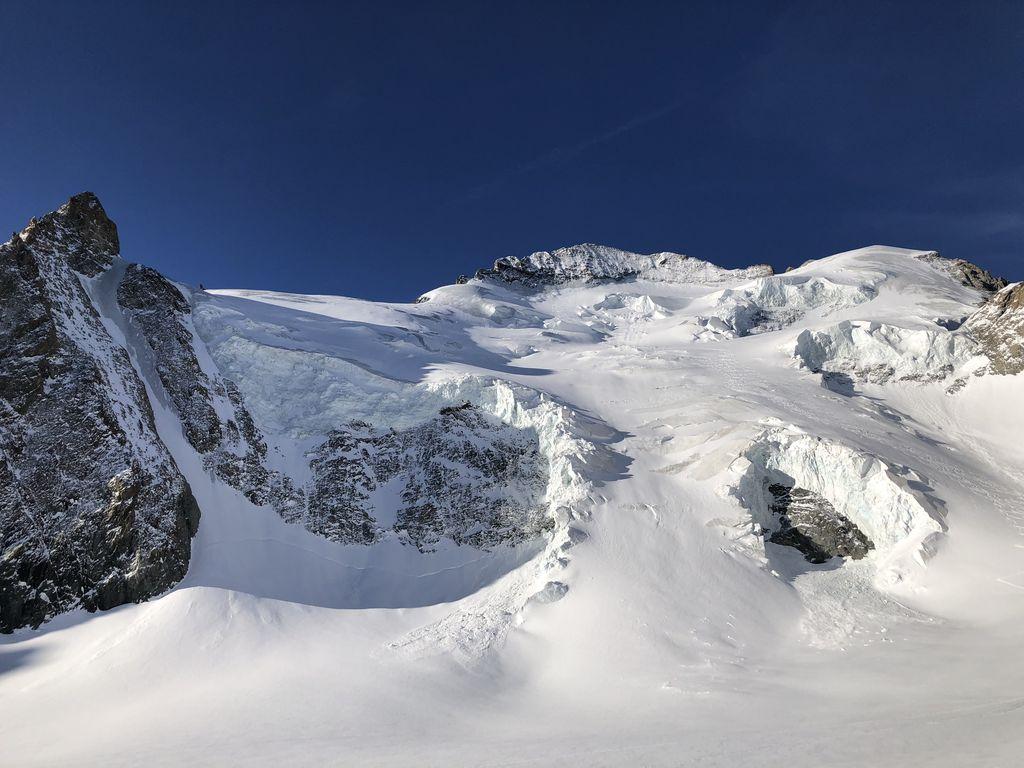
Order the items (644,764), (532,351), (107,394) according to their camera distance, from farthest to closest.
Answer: (532,351), (107,394), (644,764)

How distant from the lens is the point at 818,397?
42688 millimetres

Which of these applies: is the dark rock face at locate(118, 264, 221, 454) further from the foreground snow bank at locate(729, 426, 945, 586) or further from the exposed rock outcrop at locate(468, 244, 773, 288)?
the exposed rock outcrop at locate(468, 244, 773, 288)

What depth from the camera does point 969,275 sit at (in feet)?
240

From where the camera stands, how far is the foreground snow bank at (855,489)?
2825cm

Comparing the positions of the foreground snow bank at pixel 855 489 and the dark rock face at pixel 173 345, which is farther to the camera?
the dark rock face at pixel 173 345

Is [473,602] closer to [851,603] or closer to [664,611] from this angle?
[664,611]

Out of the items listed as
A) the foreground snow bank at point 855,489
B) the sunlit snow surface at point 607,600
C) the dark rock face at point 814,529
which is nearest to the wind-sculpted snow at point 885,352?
the sunlit snow surface at point 607,600

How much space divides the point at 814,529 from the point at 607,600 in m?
12.2

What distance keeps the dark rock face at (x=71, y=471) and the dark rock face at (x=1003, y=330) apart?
182 feet

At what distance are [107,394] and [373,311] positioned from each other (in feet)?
99.0

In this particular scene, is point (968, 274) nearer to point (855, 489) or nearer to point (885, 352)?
point (885, 352)

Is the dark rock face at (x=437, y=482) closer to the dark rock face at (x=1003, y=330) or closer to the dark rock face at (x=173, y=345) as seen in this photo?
the dark rock face at (x=173, y=345)

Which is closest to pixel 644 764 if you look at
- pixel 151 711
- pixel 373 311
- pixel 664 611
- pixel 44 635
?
pixel 664 611

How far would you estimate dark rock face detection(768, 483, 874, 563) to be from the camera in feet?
97.8
